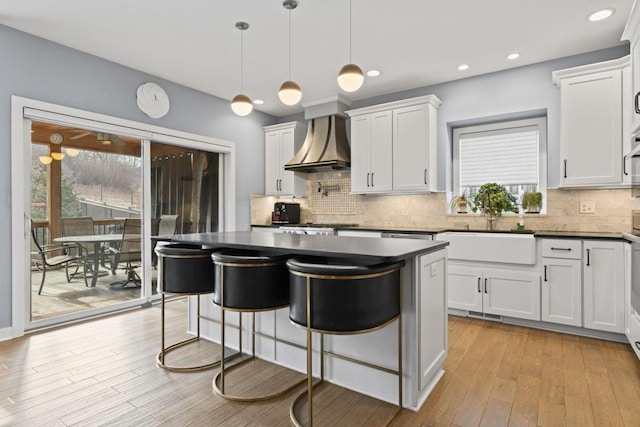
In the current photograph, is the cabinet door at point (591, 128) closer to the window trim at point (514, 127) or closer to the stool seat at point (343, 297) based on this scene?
the window trim at point (514, 127)

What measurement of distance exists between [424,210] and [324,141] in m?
1.69

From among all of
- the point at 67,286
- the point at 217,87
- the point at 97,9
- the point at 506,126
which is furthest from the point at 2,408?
the point at 506,126

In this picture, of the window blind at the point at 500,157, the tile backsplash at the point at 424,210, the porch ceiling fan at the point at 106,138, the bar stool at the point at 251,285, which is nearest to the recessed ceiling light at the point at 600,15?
the window blind at the point at 500,157

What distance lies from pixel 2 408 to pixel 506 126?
16.8ft

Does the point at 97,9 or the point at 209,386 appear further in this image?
the point at 97,9

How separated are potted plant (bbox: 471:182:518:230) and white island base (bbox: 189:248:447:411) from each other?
6.38 ft

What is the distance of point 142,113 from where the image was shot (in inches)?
163

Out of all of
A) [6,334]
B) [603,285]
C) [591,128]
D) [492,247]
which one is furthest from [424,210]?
[6,334]

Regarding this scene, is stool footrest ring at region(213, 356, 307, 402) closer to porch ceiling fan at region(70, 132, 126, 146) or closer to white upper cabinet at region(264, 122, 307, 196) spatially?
porch ceiling fan at region(70, 132, 126, 146)

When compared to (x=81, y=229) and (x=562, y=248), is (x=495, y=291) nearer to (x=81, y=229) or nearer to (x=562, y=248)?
(x=562, y=248)

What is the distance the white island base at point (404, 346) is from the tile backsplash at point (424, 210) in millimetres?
1854

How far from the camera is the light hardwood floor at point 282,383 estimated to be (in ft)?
6.42

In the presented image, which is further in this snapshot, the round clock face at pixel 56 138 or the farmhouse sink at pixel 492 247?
the round clock face at pixel 56 138

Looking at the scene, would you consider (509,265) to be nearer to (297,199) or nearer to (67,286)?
(297,199)
